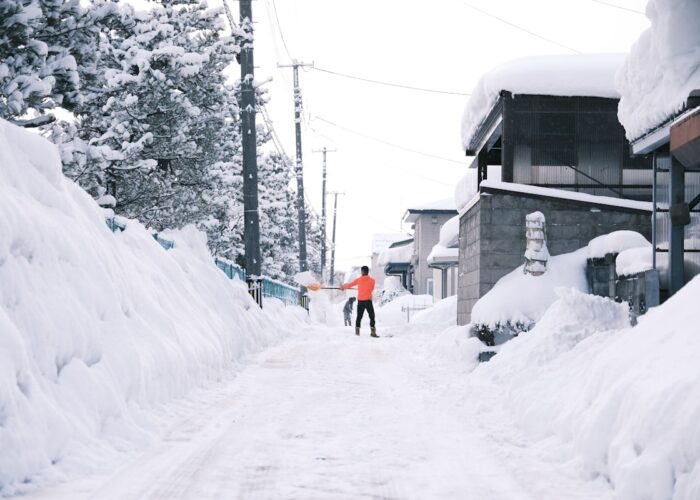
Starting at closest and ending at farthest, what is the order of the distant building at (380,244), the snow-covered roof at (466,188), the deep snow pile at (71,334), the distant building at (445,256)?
1. the deep snow pile at (71,334)
2. the snow-covered roof at (466,188)
3. the distant building at (445,256)
4. the distant building at (380,244)

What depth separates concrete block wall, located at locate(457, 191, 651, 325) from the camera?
38.9ft

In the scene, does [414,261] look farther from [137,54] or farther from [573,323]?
[573,323]

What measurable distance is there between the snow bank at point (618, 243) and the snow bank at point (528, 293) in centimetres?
46

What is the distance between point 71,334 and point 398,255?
51122 millimetres

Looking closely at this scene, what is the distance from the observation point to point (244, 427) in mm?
5617

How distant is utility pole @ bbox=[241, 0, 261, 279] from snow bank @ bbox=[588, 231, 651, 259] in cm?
789

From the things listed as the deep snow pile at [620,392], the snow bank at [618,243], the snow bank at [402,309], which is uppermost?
the snow bank at [618,243]

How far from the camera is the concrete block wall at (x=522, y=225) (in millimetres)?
11867

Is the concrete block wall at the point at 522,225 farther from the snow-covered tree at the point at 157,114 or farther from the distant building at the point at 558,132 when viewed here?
the snow-covered tree at the point at 157,114

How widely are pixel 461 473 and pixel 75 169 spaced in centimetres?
823

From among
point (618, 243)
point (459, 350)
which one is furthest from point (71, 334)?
point (618, 243)

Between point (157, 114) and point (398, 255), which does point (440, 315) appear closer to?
point (157, 114)

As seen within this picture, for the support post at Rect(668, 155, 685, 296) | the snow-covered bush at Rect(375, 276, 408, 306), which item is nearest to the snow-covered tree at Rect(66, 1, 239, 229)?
the support post at Rect(668, 155, 685, 296)


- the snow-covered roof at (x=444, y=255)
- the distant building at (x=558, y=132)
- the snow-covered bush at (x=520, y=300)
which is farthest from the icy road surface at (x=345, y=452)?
the snow-covered roof at (x=444, y=255)
